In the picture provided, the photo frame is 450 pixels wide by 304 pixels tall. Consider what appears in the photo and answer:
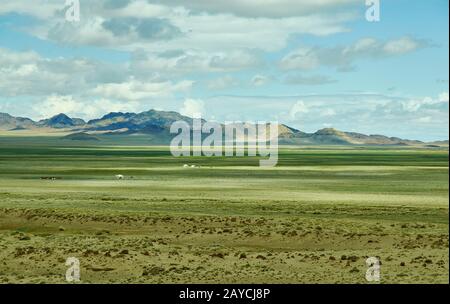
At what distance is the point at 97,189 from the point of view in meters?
68.0

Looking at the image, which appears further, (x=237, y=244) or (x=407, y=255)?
(x=237, y=244)

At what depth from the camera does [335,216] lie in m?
45.4

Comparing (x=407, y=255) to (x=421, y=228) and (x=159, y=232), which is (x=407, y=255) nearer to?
(x=421, y=228)

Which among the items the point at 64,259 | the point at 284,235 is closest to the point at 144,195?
the point at 284,235

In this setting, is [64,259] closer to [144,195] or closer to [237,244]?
[237,244]

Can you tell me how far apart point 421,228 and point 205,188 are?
34562 millimetres

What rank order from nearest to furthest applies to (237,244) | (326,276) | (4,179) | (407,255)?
(326,276), (407,255), (237,244), (4,179)
